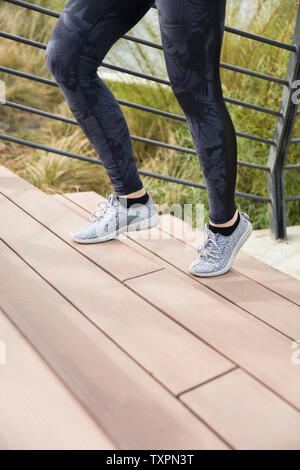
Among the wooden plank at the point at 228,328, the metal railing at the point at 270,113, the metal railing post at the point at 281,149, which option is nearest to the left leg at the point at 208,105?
the wooden plank at the point at 228,328

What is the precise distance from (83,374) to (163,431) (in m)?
0.17

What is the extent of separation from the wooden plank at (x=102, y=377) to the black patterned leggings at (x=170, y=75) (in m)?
0.41

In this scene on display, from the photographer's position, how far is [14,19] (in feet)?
12.9

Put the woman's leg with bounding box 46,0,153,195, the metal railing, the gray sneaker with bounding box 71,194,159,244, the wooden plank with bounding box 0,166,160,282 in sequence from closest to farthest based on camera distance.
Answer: the woman's leg with bounding box 46,0,153,195 → the wooden plank with bounding box 0,166,160,282 → the gray sneaker with bounding box 71,194,159,244 → the metal railing

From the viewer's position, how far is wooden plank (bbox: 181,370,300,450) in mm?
664

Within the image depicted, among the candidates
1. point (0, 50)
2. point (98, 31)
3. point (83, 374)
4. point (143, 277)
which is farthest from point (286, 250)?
point (0, 50)

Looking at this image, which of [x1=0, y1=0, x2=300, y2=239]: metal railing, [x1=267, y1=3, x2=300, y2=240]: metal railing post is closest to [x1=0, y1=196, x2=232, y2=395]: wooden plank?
[x1=0, y1=0, x2=300, y2=239]: metal railing

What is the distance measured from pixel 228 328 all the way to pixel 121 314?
21cm

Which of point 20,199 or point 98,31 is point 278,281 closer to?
point 98,31

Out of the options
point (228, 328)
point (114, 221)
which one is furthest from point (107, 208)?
point (228, 328)

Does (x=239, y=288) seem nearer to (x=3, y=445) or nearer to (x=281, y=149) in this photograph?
(x=3, y=445)

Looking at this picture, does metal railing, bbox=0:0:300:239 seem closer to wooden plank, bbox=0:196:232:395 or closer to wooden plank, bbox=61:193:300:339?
wooden plank, bbox=61:193:300:339

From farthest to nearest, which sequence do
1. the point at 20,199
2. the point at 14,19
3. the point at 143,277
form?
the point at 14,19, the point at 20,199, the point at 143,277

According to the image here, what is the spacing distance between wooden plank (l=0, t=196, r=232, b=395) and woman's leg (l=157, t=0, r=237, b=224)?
31 centimetres
